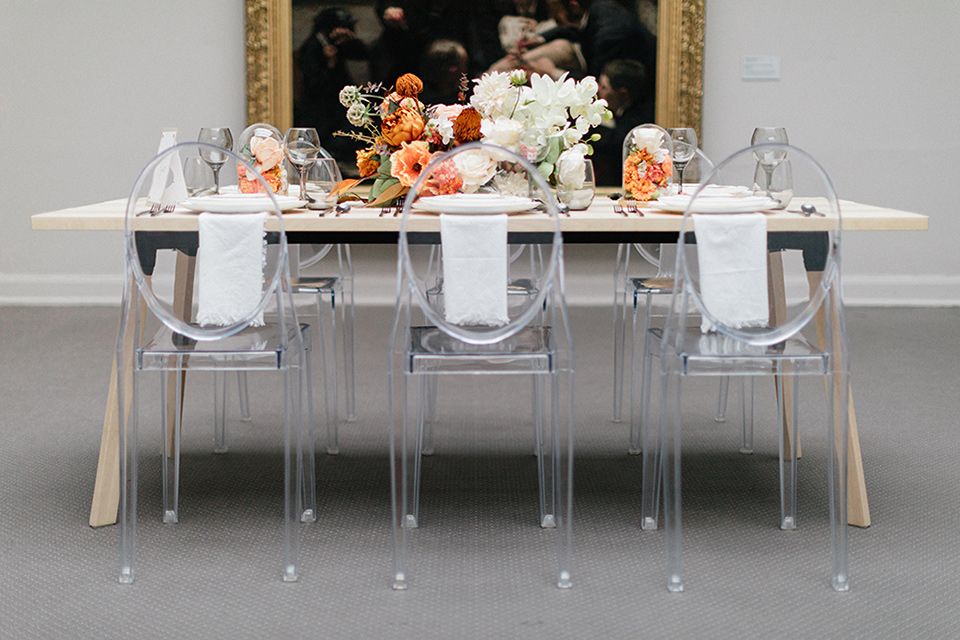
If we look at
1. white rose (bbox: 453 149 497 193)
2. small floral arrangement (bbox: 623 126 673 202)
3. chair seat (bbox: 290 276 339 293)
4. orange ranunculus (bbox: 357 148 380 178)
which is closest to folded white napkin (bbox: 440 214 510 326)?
white rose (bbox: 453 149 497 193)

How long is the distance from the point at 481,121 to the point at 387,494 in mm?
958

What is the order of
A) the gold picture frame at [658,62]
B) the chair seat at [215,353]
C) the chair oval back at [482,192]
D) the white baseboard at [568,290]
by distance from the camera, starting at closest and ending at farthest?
the chair oval back at [482,192], the chair seat at [215,353], the gold picture frame at [658,62], the white baseboard at [568,290]

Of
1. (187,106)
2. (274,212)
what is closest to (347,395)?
(274,212)

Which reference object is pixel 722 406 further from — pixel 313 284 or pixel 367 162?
pixel 367 162

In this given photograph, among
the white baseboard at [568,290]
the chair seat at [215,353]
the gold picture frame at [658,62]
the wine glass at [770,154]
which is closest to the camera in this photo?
the chair seat at [215,353]

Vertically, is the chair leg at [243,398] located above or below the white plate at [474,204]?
below

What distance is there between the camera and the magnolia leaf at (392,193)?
231 cm

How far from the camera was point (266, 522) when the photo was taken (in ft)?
7.52

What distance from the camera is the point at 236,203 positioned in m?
2.06

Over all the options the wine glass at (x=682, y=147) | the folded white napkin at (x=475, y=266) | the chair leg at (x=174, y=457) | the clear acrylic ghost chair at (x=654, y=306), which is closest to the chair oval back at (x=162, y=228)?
the chair leg at (x=174, y=457)

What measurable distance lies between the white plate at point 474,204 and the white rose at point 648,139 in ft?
1.35

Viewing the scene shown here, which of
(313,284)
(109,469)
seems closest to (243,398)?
(313,284)

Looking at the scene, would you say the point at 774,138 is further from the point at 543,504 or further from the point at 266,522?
the point at 266,522

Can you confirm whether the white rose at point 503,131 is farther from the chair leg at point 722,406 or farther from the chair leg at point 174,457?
the chair leg at point 722,406
